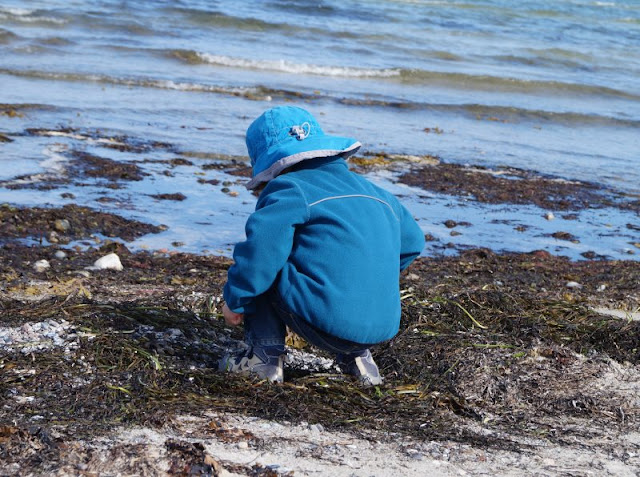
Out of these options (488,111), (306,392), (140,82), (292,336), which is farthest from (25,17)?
(306,392)

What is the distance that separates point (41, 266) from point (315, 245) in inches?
123

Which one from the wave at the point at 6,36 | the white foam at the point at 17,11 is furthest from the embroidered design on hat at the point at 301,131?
the white foam at the point at 17,11

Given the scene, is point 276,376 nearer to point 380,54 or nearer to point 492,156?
point 492,156

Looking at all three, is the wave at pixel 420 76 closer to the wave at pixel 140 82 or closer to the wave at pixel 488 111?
the wave at pixel 488 111

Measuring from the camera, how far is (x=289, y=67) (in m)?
17.4

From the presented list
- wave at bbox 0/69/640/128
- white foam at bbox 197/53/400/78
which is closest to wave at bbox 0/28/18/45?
Answer: wave at bbox 0/69/640/128

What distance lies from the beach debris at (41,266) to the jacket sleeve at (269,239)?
114 inches

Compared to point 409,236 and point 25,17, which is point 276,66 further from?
point 409,236

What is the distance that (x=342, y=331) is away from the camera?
11.0 ft

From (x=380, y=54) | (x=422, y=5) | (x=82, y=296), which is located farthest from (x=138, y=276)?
(x=422, y=5)

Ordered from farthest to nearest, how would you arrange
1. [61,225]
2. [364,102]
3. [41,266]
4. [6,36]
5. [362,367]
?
[6,36], [364,102], [61,225], [41,266], [362,367]

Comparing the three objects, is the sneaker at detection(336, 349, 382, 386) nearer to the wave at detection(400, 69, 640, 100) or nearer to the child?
the child

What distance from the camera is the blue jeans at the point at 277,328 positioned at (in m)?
3.42

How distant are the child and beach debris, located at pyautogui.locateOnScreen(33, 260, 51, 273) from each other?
2684 millimetres
